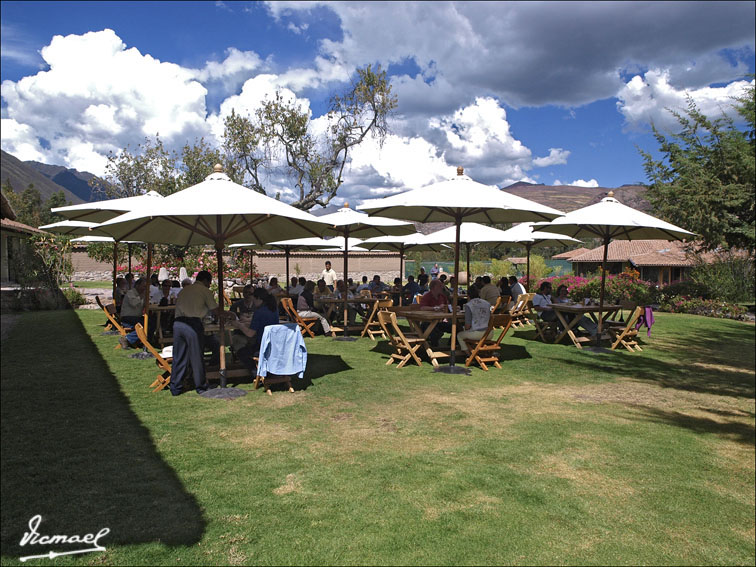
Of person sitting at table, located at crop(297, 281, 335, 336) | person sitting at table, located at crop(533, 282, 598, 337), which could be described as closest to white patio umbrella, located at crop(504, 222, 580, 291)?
person sitting at table, located at crop(533, 282, 598, 337)

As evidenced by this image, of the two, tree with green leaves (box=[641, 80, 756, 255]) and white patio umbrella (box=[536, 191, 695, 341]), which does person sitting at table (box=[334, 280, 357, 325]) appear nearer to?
white patio umbrella (box=[536, 191, 695, 341])

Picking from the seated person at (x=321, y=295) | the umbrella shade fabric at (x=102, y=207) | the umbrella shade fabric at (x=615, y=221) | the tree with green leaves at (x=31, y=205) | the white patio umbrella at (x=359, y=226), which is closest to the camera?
Result: the umbrella shade fabric at (x=615, y=221)

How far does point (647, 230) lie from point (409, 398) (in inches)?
247

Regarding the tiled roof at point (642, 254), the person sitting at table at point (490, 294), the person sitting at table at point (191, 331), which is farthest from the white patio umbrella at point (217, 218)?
the tiled roof at point (642, 254)

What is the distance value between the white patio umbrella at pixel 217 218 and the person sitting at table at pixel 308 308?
2586mm

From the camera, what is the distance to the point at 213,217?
22.1 feet

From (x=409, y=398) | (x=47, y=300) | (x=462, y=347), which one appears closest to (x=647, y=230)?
(x=462, y=347)

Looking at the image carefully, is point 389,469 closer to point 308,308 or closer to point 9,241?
point 308,308

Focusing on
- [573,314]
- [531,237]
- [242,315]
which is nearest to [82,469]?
[242,315]

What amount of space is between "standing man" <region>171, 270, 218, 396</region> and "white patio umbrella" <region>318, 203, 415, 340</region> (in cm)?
354

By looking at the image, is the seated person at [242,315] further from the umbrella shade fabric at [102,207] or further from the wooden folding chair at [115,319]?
the umbrella shade fabric at [102,207]

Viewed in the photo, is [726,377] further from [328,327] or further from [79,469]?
[79,469]

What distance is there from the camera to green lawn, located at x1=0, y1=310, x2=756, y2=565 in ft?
9.21

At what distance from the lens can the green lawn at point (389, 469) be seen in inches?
110
